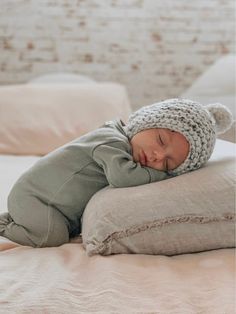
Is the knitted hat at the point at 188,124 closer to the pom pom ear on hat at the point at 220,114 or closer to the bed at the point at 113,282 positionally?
the pom pom ear on hat at the point at 220,114

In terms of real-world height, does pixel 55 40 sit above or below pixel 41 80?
above

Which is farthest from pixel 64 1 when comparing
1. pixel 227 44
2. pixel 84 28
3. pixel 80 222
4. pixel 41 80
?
pixel 80 222

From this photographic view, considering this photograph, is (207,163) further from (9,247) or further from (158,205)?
(9,247)

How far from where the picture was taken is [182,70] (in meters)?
2.98

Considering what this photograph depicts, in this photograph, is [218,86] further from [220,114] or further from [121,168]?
[121,168]

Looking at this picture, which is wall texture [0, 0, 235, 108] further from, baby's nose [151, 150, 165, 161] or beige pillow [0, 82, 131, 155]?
baby's nose [151, 150, 165, 161]

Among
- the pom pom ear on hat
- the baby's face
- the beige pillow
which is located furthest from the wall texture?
the baby's face

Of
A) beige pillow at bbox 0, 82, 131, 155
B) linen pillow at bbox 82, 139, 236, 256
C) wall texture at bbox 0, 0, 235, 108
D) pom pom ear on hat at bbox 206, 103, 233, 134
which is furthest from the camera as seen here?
wall texture at bbox 0, 0, 235, 108

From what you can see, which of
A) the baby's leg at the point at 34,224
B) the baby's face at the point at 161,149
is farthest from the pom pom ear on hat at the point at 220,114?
the baby's leg at the point at 34,224

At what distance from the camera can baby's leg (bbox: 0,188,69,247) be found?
1227 millimetres

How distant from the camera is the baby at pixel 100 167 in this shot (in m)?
1.23

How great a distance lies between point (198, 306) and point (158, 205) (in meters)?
0.26

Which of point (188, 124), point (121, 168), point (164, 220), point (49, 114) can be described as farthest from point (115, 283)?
point (49, 114)

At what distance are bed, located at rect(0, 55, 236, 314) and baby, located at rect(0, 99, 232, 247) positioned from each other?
0.25 ft
